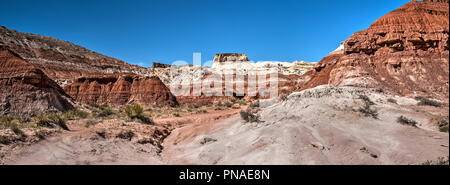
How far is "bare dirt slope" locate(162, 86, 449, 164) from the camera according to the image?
5.69 m

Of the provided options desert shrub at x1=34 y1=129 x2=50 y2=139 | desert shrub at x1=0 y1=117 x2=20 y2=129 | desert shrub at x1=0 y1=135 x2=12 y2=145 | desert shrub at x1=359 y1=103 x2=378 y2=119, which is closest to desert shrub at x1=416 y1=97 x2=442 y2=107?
desert shrub at x1=359 y1=103 x2=378 y2=119

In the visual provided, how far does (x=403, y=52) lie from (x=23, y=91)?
80.6 feet

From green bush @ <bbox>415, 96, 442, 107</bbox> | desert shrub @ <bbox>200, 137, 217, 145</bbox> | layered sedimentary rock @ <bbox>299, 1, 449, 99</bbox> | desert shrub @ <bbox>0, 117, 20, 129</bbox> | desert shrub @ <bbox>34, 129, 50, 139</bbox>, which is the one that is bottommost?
desert shrub @ <bbox>200, 137, 217, 145</bbox>

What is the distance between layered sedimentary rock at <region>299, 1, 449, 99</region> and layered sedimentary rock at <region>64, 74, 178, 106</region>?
73.7ft

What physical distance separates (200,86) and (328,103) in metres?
32.5

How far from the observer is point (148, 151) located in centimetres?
895

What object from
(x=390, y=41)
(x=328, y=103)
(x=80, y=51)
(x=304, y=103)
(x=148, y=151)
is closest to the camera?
(x=148, y=151)

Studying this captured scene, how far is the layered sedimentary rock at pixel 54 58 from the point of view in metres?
46.3

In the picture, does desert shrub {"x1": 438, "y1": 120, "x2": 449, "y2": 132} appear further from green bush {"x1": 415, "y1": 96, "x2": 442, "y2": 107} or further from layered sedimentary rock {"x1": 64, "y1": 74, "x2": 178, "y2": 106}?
layered sedimentary rock {"x1": 64, "y1": 74, "x2": 178, "y2": 106}

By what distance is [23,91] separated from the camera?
47.1 ft

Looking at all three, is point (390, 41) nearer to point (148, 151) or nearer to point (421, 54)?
point (421, 54)

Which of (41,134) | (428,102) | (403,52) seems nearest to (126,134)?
(41,134)

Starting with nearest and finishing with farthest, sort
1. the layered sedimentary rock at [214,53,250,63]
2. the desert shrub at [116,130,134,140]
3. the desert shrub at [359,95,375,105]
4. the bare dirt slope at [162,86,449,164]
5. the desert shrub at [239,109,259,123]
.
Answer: the bare dirt slope at [162,86,449,164]
the desert shrub at [116,130,134,140]
the desert shrub at [359,95,375,105]
the desert shrub at [239,109,259,123]
the layered sedimentary rock at [214,53,250,63]
